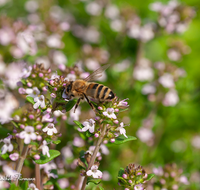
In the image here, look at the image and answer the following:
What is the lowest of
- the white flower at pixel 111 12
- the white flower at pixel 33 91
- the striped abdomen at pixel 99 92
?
the striped abdomen at pixel 99 92

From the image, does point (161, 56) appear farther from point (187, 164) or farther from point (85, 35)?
point (187, 164)

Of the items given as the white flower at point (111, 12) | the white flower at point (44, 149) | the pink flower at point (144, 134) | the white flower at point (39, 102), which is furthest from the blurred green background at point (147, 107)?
the white flower at point (39, 102)

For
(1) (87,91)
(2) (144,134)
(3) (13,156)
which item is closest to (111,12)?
(2) (144,134)

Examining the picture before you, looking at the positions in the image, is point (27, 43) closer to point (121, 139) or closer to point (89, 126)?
point (89, 126)

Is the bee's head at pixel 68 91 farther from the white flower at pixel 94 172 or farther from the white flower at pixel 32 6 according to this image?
the white flower at pixel 32 6

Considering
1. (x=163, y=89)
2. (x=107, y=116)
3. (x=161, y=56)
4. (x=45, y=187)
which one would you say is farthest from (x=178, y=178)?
(x=161, y=56)
